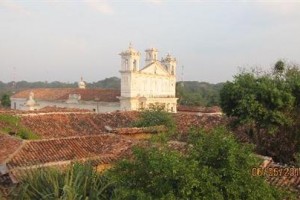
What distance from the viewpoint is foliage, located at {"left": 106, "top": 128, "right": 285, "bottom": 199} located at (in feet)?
27.7

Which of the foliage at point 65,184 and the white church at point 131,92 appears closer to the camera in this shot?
the foliage at point 65,184

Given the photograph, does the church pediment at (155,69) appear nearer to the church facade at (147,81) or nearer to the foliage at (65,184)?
the church facade at (147,81)

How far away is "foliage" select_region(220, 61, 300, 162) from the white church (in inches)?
987

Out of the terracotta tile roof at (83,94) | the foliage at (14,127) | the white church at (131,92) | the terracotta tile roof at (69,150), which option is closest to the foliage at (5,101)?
the terracotta tile roof at (83,94)

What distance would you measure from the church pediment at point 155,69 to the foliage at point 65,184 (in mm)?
37557

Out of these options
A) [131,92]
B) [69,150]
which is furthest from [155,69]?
[69,150]

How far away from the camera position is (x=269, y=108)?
1841cm

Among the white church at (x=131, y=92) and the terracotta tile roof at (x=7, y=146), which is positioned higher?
the white church at (x=131, y=92)

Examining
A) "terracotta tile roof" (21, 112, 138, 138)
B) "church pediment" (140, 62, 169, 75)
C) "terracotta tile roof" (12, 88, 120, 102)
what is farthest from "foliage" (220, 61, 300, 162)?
"church pediment" (140, 62, 169, 75)

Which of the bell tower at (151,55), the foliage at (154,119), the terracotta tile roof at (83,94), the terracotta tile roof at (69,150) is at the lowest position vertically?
the terracotta tile roof at (69,150)

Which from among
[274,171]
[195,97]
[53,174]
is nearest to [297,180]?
[274,171]

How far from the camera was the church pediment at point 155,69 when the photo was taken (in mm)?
48737

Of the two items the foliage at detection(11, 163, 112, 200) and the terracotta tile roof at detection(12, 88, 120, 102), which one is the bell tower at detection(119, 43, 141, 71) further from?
the foliage at detection(11, 163, 112, 200)

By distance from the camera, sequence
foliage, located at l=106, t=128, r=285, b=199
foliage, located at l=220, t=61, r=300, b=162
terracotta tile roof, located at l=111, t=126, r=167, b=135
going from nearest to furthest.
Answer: foliage, located at l=106, t=128, r=285, b=199 → foliage, located at l=220, t=61, r=300, b=162 → terracotta tile roof, located at l=111, t=126, r=167, b=135
